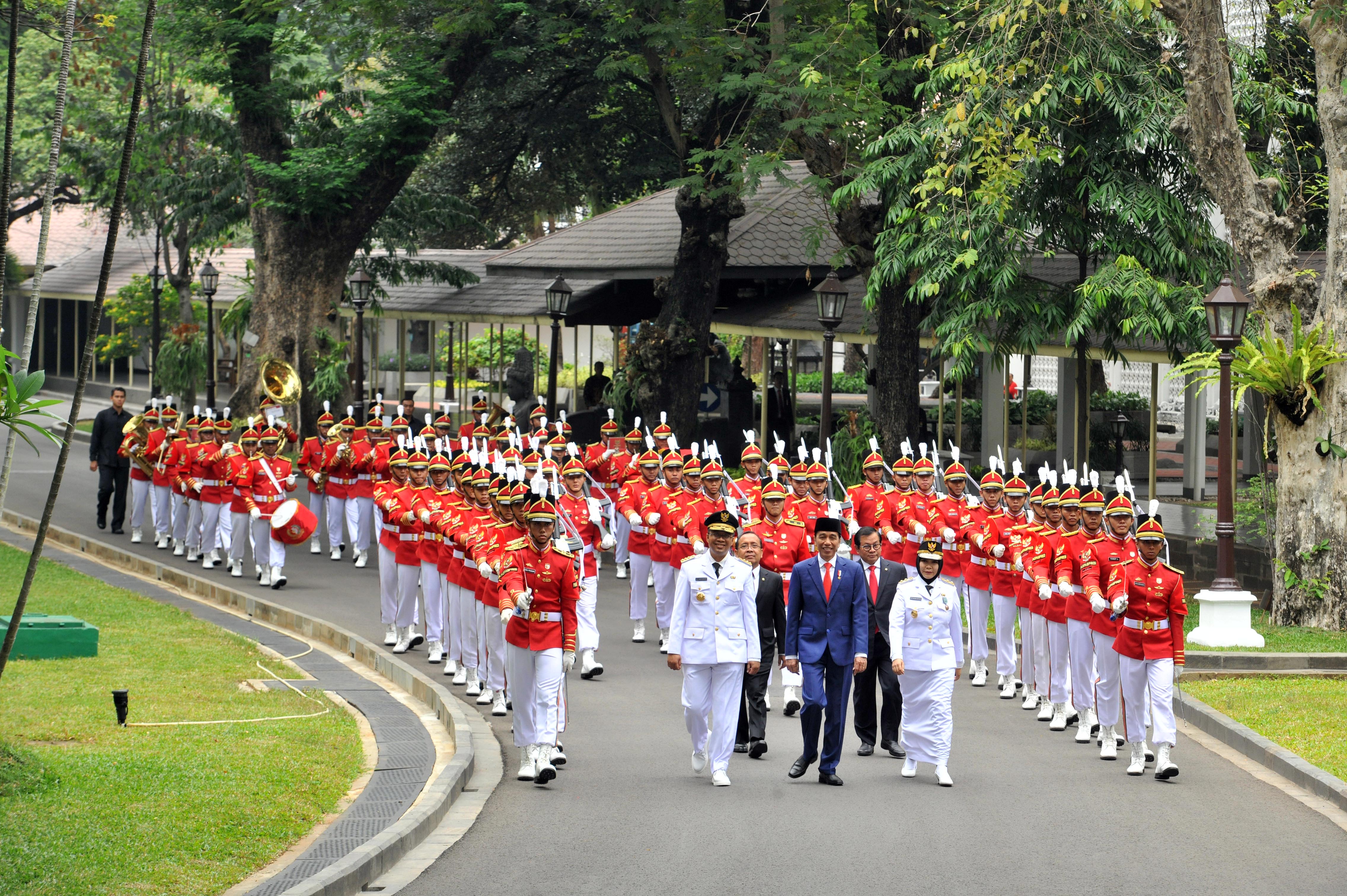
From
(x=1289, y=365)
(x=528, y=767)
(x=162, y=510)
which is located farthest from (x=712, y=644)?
(x=162, y=510)

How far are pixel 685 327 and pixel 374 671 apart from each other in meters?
13.1

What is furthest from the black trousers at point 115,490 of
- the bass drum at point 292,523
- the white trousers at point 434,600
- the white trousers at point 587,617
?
the white trousers at point 587,617

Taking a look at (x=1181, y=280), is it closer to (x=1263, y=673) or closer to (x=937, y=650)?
(x=1263, y=673)

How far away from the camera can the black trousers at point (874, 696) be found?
11828 millimetres

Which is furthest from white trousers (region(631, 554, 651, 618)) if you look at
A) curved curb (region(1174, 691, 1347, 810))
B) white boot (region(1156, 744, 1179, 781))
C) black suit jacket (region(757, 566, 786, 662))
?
white boot (region(1156, 744, 1179, 781))

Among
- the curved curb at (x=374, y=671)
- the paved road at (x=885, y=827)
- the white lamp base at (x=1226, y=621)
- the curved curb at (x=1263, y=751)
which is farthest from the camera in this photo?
the white lamp base at (x=1226, y=621)

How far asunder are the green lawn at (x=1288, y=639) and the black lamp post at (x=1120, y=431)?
567 centimetres

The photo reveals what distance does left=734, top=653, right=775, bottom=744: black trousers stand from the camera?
11836 millimetres

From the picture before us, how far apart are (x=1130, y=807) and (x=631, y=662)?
6.52 metres

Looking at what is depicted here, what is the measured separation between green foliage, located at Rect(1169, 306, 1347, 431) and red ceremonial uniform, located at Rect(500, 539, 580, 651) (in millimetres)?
8775

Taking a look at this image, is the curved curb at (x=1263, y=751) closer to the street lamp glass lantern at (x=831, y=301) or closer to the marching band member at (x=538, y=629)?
the marching band member at (x=538, y=629)

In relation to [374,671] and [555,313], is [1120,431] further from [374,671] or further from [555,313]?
[374,671]

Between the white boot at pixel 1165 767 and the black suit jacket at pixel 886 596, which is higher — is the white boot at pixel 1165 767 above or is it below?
below

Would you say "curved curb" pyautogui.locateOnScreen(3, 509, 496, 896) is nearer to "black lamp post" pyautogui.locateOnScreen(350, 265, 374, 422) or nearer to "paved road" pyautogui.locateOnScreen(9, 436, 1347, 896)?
"paved road" pyautogui.locateOnScreen(9, 436, 1347, 896)
